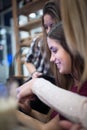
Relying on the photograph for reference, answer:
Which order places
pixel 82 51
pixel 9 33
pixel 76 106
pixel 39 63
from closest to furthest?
pixel 76 106, pixel 82 51, pixel 39 63, pixel 9 33

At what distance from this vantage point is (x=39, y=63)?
2.14m

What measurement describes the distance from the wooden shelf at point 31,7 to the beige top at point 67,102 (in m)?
2.62

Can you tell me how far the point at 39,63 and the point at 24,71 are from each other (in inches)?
60.6

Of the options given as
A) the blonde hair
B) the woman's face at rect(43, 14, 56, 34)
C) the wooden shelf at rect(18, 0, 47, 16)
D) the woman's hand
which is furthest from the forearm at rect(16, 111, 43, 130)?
the wooden shelf at rect(18, 0, 47, 16)

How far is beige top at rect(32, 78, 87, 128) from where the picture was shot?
1.73 feet

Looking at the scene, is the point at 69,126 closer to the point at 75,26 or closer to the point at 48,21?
the point at 75,26

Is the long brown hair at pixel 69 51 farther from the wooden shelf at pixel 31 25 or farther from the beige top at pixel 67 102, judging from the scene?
the wooden shelf at pixel 31 25

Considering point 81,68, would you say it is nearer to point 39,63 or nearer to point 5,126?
point 5,126

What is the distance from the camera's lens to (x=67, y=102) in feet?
1.84

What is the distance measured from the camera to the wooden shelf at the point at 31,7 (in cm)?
316

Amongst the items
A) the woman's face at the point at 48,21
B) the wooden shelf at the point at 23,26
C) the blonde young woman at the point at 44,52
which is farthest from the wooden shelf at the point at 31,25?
the woman's face at the point at 48,21

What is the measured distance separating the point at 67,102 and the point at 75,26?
229 mm

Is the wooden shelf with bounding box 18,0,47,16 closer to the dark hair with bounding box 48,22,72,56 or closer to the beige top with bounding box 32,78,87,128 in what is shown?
the dark hair with bounding box 48,22,72,56

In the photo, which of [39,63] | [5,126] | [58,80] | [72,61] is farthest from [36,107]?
[39,63]
